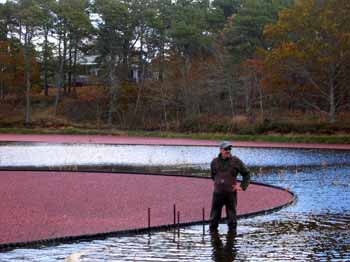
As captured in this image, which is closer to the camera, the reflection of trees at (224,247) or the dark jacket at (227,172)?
the reflection of trees at (224,247)

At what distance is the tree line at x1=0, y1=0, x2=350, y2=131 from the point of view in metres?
49.9

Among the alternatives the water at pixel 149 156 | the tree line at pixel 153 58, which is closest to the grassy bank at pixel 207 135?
the tree line at pixel 153 58

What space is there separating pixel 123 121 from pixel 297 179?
3492 centimetres

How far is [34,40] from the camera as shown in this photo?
5662 cm

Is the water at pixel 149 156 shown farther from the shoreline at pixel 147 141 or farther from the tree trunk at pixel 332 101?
the tree trunk at pixel 332 101

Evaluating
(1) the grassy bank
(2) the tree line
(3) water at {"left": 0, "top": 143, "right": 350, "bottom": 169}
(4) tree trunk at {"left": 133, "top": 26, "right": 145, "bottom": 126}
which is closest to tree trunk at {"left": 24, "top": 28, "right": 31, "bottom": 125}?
(2) the tree line

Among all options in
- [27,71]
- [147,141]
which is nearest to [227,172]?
[147,141]

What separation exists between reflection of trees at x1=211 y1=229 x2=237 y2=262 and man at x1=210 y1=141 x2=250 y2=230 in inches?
15.0

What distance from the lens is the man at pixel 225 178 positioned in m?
9.84

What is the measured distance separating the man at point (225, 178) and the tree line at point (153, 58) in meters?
34.2

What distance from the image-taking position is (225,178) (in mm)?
9836

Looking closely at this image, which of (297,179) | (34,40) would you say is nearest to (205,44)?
(34,40)

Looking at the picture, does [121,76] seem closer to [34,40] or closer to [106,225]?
[34,40]

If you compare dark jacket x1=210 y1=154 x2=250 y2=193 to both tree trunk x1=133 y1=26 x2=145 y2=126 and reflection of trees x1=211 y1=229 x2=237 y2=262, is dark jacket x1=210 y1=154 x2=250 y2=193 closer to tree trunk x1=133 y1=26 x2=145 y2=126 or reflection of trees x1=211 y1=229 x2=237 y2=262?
reflection of trees x1=211 y1=229 x2=237 y2=262
